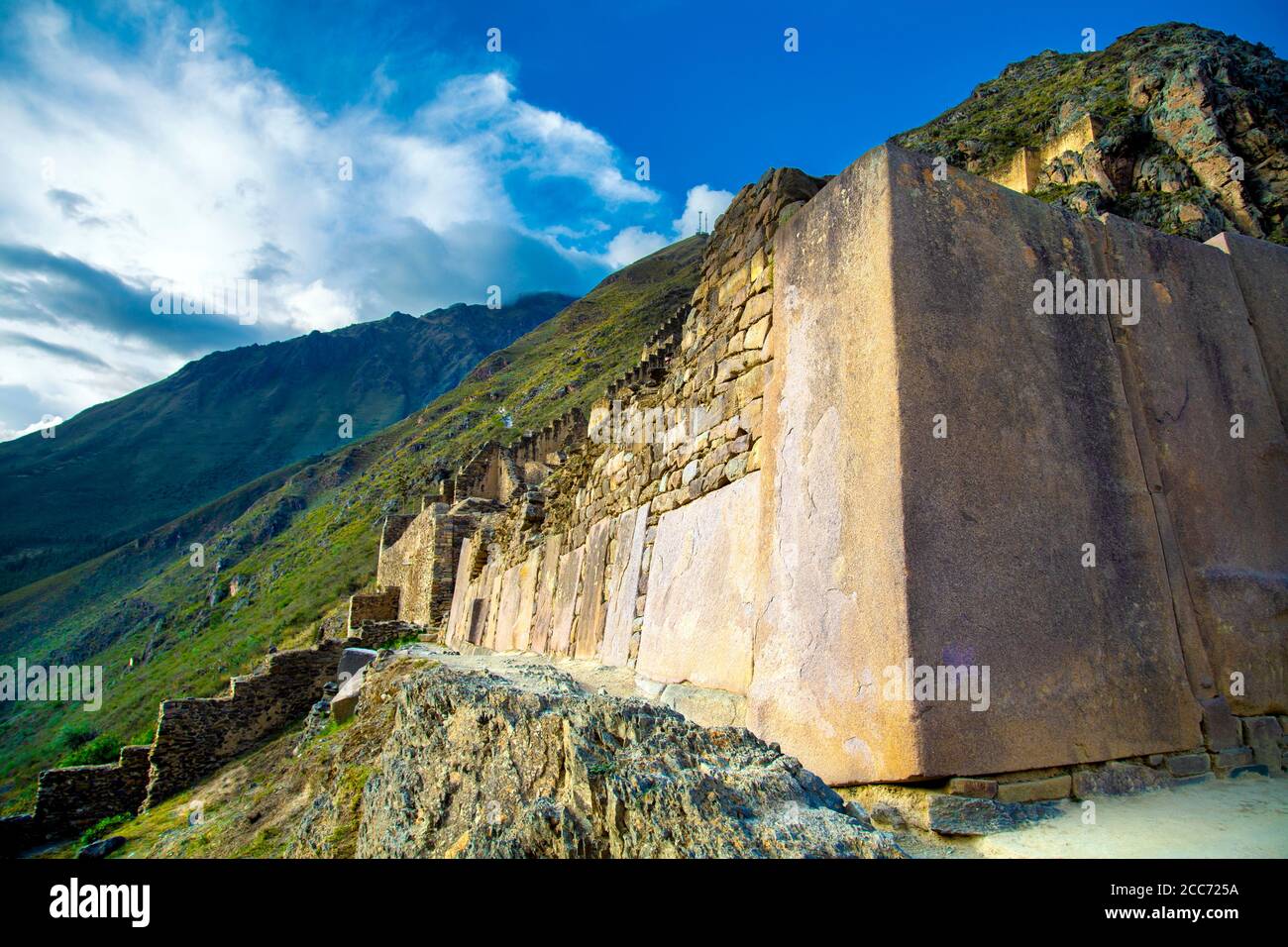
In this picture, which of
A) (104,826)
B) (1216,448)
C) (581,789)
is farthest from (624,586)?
(104,826)

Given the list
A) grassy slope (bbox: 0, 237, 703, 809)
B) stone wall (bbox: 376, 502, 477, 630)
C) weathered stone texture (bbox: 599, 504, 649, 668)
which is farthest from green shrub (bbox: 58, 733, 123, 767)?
weathered stone texture (bbox: 599, 504, 649, 668)

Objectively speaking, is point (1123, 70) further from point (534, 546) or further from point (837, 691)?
point (837, 691)

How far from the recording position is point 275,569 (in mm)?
43562

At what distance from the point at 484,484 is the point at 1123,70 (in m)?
49.9

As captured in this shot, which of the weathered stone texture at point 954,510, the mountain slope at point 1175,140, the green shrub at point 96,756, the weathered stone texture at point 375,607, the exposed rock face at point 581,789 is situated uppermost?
the mountain slope at point 1175,140

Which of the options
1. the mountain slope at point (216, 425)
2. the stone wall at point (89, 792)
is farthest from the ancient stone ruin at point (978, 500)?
the mountain slope at point (216, 425)

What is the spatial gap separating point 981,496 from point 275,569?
4891cm

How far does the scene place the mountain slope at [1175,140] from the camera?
3008 centimetres

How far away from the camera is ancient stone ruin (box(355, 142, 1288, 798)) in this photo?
2.57 meters

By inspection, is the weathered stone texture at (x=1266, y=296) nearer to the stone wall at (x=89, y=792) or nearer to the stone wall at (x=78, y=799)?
the stone wall at (x=89, y=792)

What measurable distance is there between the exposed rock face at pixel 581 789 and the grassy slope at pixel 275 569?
2484 centimetres
